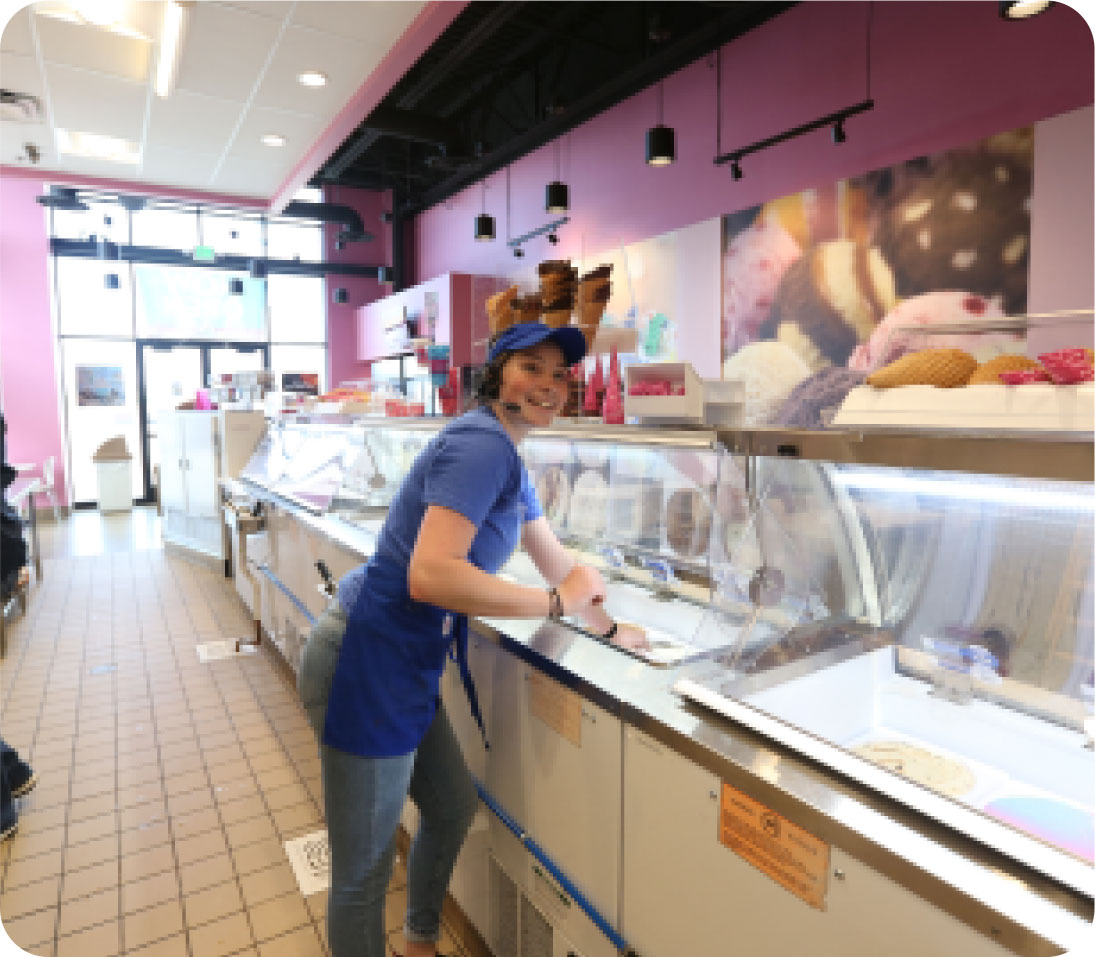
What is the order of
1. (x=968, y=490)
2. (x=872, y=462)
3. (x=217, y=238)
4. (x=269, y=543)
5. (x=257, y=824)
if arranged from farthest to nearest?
(x=217, y=238), (x=269, y=543), (x=257, y=824), (x=968, y=490), (x=872, y=462)

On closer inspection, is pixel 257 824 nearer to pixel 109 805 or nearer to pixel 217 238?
pixel 109 805

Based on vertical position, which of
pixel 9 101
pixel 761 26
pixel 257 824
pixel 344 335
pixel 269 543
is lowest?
pixel 257 824

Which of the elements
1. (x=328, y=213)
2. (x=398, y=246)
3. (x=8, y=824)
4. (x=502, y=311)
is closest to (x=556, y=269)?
(x=502, y=311)

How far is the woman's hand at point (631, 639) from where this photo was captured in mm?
1781

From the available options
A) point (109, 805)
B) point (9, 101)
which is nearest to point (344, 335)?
point (9, 101)

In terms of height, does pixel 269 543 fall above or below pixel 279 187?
below

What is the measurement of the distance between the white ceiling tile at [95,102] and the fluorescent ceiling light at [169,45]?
0.75 ft

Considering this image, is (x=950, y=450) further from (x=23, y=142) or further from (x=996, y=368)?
(x=23, y=142)

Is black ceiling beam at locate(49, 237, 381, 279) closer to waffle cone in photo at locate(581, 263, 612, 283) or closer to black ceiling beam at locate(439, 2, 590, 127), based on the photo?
black ceiling beam at locate(439, 2, 590, 127)

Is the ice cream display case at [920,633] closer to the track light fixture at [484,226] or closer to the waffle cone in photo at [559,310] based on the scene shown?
the waffle cone in photo at [559,310]

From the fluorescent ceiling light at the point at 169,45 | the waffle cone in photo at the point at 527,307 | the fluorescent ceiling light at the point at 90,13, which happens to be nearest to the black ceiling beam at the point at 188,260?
the fluorescent ceiling light at the point at 169,45

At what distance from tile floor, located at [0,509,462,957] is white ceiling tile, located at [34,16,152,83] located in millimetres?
3944

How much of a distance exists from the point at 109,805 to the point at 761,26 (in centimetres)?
633

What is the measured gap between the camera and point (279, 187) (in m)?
7.42
